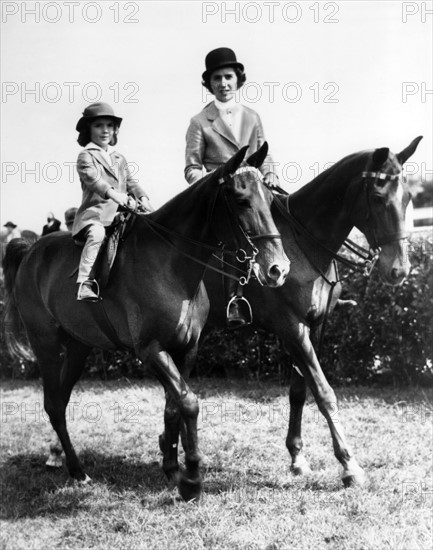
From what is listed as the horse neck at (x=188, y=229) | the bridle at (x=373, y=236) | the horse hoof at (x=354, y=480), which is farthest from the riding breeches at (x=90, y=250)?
the horse hoof at (x=354, y=480)

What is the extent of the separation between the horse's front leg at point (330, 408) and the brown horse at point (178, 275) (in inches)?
34.6

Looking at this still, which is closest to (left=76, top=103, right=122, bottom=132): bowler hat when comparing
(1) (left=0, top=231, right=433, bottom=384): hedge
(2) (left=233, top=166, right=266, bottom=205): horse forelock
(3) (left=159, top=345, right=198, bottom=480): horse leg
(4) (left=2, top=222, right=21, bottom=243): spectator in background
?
(2) (left=233, top=166, right=266, bottom=205): horse forelock

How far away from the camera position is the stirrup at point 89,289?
17.4ft

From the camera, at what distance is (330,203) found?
5.71 m

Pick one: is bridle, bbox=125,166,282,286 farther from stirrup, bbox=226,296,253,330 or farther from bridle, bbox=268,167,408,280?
bridle, bbox=268,167,408,280

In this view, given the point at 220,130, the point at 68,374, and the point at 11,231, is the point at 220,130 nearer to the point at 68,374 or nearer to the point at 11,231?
the point at 68,374

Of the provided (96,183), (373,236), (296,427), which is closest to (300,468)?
(296,427)

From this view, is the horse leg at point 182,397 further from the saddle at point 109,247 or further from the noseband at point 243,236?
the noseband at point 243,236

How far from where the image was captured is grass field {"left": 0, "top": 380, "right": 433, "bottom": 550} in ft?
14.9

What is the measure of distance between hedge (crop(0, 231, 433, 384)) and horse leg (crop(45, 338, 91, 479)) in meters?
2.97

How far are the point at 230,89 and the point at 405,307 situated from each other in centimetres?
416

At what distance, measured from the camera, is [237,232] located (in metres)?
4.72

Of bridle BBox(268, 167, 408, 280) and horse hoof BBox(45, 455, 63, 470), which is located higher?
bridle BBox(268, 167, 408, 280)

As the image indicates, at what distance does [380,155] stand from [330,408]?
1934 mm
